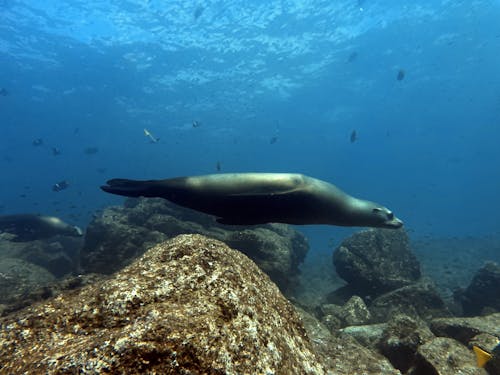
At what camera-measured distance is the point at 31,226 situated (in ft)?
34.1

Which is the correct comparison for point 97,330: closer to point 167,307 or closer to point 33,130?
point 167,307

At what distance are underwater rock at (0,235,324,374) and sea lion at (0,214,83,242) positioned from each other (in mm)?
9874

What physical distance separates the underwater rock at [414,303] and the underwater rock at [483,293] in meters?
1.91

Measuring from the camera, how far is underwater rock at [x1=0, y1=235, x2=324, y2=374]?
1.31m

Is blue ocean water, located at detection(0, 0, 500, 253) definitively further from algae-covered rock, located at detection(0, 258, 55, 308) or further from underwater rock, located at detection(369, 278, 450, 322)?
underwater rock, located at detection(369, 278, 450, 322)

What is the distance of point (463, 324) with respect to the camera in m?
5.30

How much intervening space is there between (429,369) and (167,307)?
3787mm

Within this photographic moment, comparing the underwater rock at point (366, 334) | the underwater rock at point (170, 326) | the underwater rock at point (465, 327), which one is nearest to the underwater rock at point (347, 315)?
the underwater rock at point (366, 334)

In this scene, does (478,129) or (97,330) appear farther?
(478,129)

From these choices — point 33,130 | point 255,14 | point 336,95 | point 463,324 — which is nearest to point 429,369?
point 463,324

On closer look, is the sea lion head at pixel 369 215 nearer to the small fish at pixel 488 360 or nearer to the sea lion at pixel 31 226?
the small fish at pixel 488 360

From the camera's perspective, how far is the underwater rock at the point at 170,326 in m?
1.31

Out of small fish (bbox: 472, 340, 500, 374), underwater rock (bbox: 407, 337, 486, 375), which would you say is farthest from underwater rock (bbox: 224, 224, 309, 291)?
small fish (bbox: 472, 340, 500, 374)

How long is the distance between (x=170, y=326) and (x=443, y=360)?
156 inches
